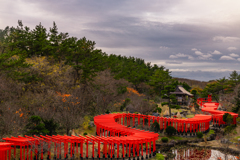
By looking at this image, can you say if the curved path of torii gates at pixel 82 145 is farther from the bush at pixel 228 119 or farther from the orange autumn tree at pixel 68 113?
the bush at pixel 228 119

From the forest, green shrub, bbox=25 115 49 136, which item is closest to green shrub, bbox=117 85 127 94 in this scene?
the forest

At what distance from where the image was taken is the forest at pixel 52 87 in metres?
19.7

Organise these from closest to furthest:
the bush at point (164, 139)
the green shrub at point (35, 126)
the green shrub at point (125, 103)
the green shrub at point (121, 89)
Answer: the green shrub at point (35, 126) < the bush at point (164, 139) < the green shrub at point (125, 103) < the green shrub at point (121, 89)

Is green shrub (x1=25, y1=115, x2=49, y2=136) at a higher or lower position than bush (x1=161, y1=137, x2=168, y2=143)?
higher

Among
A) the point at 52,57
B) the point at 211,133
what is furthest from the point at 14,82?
the point at 211,133

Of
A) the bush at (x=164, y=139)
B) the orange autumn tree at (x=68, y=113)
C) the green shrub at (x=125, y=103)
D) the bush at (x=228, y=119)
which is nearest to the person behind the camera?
the orange autumn tree at (x=68, y=113)

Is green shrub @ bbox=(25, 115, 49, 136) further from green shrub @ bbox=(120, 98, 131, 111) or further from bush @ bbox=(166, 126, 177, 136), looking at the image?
green shrub @ bbox=(120, 98, 131, 111)

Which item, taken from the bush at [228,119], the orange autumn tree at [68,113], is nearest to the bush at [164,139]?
the orange autumn tree at [68,113]

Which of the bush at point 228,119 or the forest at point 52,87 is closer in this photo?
the forest at point 52,87

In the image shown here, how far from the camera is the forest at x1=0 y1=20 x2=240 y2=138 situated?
1970 centimetres

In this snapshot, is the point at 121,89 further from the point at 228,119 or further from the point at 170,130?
the point at 228,119

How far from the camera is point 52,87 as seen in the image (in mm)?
28422

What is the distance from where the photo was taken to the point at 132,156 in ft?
60.5

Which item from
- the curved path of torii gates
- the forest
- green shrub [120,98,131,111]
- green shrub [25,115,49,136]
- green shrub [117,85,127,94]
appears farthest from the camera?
green shrub [117,85,127,94]
